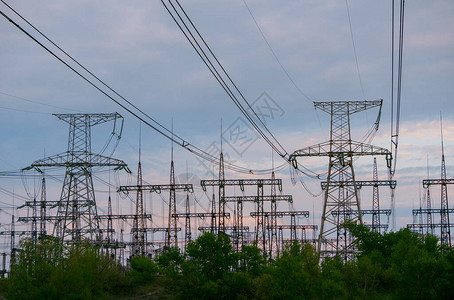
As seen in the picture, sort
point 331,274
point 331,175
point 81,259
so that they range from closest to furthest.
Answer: point 331,274, point 331,175, point 81,259

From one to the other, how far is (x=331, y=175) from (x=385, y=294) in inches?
410

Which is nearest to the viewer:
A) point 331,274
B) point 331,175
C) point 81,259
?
point 331,274

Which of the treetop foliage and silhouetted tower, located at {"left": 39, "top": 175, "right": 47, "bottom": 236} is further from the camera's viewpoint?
silhouetted tower, located at {"left": 39, "top": 175, "right": 47, "bottom": 236}

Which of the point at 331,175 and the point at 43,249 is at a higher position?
the point at 331,175

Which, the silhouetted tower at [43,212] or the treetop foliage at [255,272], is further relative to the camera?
the silhouetted tower at [43,212]

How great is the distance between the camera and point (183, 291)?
40.7m

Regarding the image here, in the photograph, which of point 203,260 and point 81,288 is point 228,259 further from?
point 81,288

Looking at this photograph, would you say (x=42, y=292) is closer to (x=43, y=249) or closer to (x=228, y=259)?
(x=43, y=249)

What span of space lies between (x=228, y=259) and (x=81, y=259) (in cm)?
1100

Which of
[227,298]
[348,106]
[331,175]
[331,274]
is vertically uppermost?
[348,106]

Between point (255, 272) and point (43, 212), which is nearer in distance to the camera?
point (255, 272)

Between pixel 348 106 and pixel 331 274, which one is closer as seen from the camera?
pixel 331 274

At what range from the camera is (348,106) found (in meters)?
38.5

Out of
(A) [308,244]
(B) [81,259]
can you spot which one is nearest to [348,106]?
(A) [308,244]
